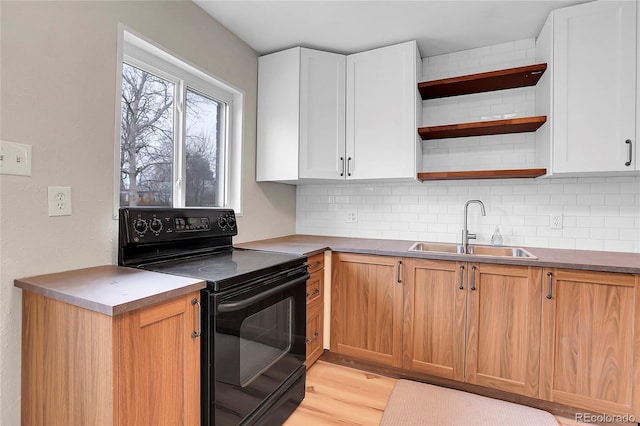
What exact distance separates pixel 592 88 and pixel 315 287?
2108 millimetres

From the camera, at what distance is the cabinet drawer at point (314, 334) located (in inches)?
86.2

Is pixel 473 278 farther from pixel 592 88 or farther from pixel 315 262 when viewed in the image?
pixel 592 88

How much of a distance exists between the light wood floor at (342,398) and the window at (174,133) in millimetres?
1381

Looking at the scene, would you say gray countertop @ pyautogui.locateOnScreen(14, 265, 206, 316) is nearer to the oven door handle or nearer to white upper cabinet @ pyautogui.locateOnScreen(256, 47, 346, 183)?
the oven door handle

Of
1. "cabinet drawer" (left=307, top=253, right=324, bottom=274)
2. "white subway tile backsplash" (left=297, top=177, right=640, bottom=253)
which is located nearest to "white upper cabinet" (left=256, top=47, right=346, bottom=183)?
"white subway tile backsplash" (left=297, top=177, right=640, bottom=253)

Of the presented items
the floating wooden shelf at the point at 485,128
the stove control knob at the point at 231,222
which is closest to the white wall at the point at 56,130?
the stove control knob at the point at 231,222

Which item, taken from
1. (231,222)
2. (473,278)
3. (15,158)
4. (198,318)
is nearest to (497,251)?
(473,278)

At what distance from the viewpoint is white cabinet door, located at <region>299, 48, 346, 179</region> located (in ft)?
8.13

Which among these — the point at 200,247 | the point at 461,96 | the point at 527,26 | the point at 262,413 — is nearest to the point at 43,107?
the point at 200,247

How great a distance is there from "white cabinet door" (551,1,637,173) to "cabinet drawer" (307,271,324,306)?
1.66 meters

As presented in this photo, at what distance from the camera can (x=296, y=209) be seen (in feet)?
10.4

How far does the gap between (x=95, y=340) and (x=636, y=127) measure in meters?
2.79

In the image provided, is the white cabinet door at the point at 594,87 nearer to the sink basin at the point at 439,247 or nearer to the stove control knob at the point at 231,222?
the sink basin at the point at 439,247

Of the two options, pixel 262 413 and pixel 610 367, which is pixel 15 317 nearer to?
pixel 262 413
